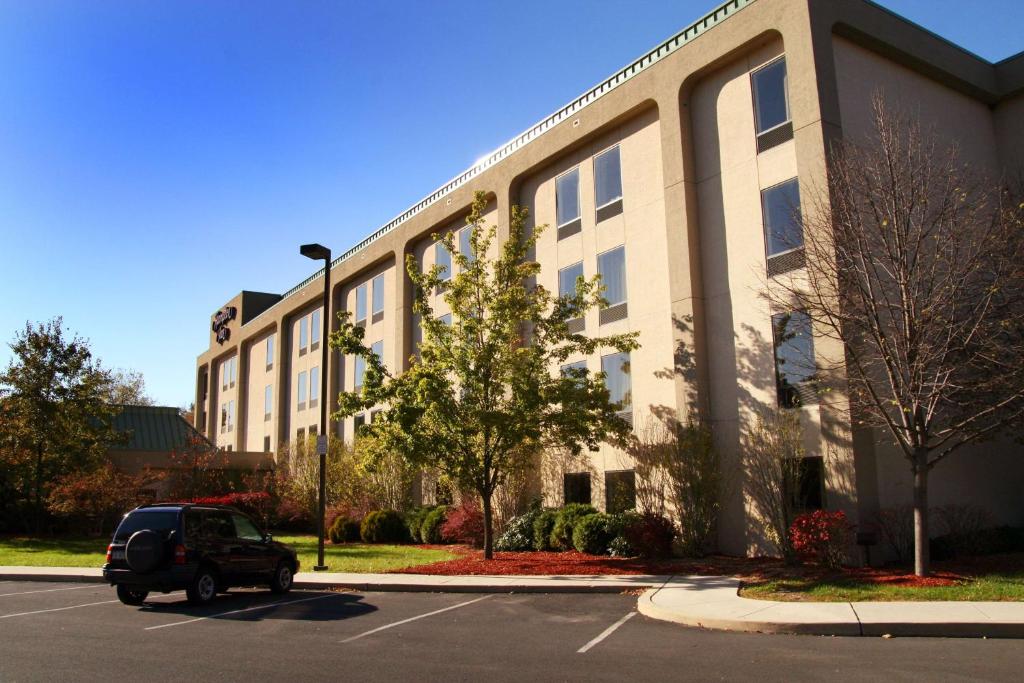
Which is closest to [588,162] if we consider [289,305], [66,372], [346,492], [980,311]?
[980,311]

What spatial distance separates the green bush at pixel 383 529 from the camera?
27.5 metres

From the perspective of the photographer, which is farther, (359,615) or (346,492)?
(346,492)

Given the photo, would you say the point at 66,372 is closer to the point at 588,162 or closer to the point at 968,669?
the point at 588,162

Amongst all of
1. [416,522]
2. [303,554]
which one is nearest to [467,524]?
[416,522]

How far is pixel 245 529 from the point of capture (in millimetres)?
14875

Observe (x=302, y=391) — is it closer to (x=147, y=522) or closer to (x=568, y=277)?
(x=568, y=277)

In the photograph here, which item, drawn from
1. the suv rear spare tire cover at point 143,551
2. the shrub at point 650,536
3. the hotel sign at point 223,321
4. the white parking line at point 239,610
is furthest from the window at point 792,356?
the hotel sign at point 223,321

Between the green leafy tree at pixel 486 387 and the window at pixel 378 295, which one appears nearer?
the green leafy tree at pixel 486 387

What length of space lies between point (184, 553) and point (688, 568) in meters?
9.55

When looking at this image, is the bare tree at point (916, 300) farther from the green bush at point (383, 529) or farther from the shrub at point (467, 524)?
the green bush at point (383, 529)

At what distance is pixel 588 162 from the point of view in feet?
80.8

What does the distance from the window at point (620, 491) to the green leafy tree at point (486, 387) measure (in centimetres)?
236

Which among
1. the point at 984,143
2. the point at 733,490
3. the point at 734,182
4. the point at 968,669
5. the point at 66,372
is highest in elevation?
the point at 984,143

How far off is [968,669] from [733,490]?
437 inches
